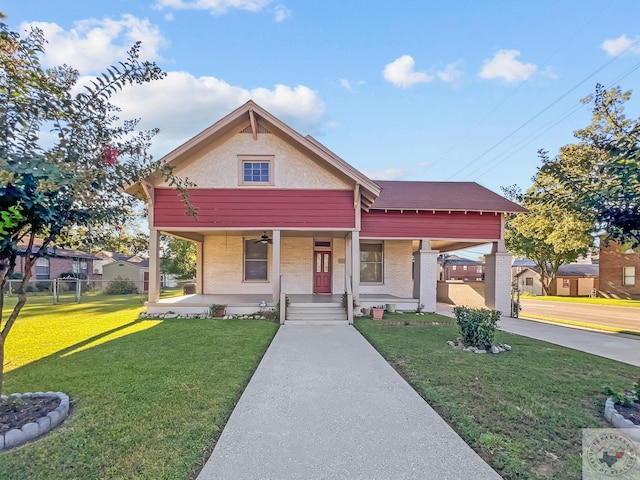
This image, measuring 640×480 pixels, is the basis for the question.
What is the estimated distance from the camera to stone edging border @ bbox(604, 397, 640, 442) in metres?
3.45

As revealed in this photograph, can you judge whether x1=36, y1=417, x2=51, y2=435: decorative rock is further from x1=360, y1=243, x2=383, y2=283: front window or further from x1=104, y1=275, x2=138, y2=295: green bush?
x1=104, y1=275, x2=138, y2=295: green bush

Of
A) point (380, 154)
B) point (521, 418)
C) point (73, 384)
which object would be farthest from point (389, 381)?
point (380, 154)

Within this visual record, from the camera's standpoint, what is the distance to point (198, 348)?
699 centimetres

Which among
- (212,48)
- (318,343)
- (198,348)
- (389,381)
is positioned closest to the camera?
(389,381)

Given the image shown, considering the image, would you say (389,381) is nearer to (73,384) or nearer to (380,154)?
(73,384)

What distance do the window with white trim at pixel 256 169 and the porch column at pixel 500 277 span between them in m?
9.12

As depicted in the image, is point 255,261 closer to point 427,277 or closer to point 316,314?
point 316,314

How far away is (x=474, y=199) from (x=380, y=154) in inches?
369

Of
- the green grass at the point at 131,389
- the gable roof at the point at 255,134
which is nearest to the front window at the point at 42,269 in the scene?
the green grass at the point at 131,389

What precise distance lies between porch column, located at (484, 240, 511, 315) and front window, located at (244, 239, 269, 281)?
361 inches

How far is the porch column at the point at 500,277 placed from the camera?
13133 millimetres

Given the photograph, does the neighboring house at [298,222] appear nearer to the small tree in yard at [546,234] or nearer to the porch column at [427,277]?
the porch column at [427,277]

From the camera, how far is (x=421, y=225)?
13.2 m

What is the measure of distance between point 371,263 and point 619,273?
25432 millimetres
